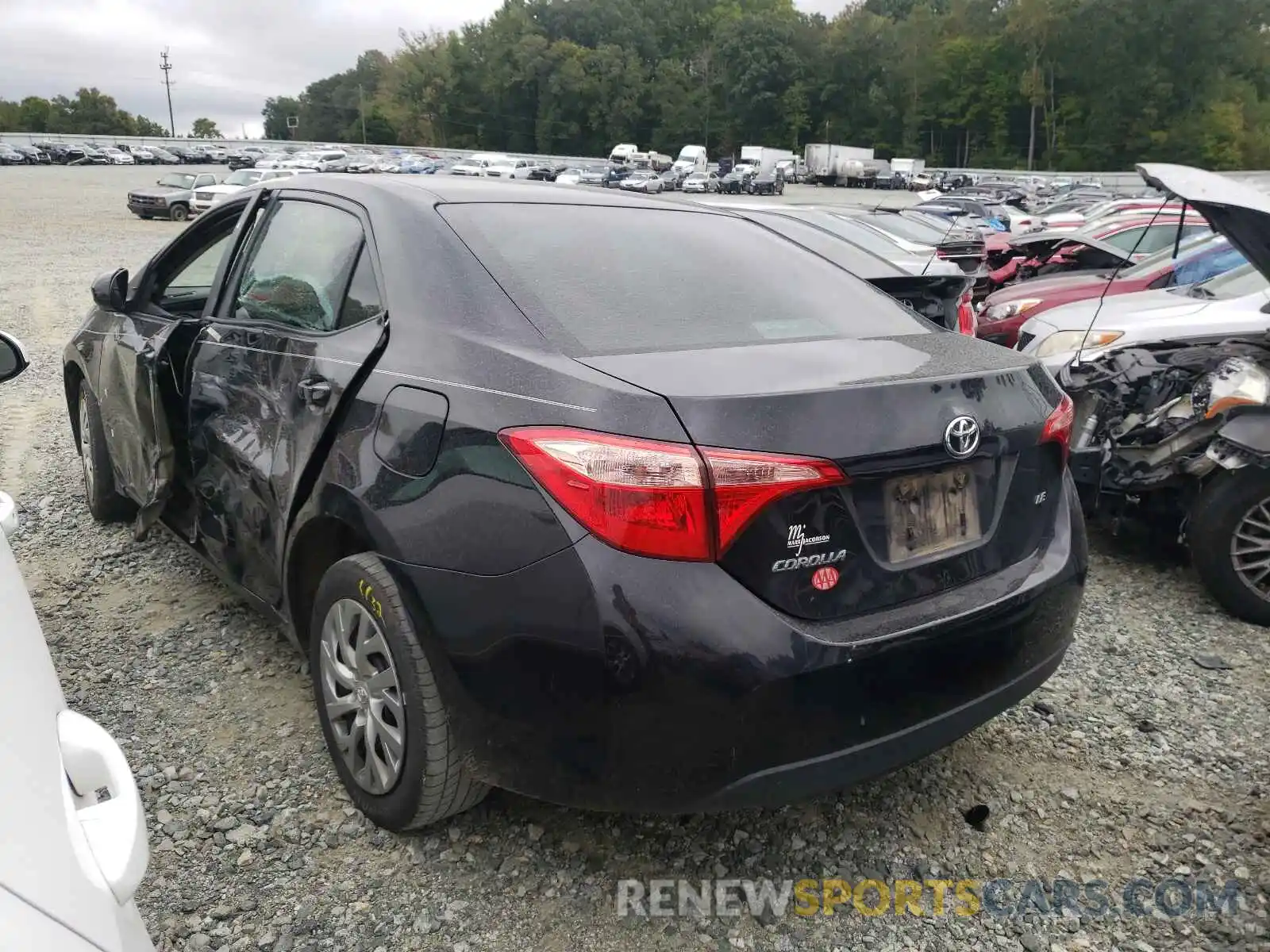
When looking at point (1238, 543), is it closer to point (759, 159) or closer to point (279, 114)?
point (759, 159)

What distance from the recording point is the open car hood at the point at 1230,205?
3756mm

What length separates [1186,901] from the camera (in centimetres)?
239

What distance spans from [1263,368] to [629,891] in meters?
3.56

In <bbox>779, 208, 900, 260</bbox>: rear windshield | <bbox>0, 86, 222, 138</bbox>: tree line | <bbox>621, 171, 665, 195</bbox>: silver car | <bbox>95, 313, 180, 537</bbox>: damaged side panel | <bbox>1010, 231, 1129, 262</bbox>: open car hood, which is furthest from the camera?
<bbox>0, 86, 222, 138</bbox>: tree line

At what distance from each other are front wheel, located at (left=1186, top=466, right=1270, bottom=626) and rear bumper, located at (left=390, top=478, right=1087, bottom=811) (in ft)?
7.63

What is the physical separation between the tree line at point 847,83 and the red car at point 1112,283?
80154 mm

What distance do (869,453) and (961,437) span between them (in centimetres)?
28

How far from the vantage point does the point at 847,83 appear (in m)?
99.8

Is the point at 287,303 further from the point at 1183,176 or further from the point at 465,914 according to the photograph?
the point at 1183,176

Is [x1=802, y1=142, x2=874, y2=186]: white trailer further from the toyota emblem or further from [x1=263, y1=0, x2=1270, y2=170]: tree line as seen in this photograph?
the toyota emblem

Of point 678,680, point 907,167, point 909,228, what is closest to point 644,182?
point 907,167

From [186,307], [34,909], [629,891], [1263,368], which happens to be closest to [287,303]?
[186,307]

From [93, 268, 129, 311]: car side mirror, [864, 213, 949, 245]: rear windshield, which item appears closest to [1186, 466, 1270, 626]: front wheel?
[93, 268, 129, 311]: car side mirror

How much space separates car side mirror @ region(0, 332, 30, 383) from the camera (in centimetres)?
240
